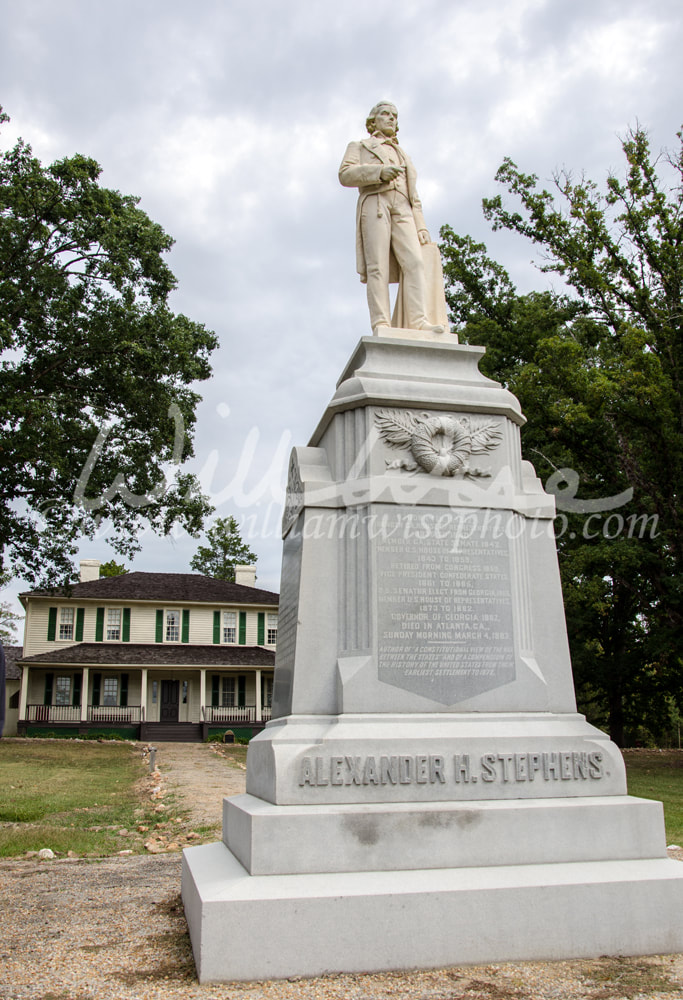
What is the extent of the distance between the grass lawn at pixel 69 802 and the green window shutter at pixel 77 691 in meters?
12.6

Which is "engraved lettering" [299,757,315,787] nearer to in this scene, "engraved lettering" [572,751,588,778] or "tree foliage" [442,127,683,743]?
"engraved lettering" [572,751,588,778]

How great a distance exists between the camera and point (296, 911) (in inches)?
162

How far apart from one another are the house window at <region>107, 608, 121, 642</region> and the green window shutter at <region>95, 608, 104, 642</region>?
11.9 inches

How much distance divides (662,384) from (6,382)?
17.4 m

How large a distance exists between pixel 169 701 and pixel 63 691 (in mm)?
5089

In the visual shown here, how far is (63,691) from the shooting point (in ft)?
128

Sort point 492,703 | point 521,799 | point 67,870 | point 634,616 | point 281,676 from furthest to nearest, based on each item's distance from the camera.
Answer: point 634,616 < point 67,870 < point 281,676 < point 492,703 < point 521,799

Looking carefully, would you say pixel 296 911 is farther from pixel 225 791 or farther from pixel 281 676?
pixel 225 791

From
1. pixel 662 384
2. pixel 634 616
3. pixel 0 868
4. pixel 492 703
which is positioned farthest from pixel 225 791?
pixel 634 616

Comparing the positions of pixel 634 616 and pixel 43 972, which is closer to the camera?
pixel 43 972

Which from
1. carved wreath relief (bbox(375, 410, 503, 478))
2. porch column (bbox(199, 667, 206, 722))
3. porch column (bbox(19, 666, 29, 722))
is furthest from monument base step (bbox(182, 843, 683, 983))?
porch column (bbox(19, 666, 29, 722))

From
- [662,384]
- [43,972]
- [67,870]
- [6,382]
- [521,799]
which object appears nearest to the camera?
[43,972]

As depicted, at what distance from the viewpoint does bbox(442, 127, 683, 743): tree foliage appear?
62.3 ft

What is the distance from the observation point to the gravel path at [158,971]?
12.4 ft
